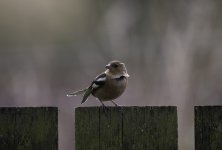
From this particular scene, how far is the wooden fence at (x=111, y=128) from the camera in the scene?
3627 mm

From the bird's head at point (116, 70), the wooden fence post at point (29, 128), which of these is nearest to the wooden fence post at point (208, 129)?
the wooden fence post at point (29, 128)

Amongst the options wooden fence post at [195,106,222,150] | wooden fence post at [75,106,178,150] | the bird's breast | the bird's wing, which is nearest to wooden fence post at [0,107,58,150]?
wooden fence post at [75,106,178,150]

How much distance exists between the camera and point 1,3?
15664 mm

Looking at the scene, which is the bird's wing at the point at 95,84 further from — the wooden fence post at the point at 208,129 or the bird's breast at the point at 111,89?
the wooden fence post at the point at 208,129

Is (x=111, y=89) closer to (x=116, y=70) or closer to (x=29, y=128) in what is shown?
(x=116, y=70)

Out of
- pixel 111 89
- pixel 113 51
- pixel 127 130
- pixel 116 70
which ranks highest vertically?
pixel 113 51

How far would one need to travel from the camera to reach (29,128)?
3637mm

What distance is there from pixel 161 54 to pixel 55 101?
1755mm

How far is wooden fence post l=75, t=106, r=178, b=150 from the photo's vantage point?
366 centimetres

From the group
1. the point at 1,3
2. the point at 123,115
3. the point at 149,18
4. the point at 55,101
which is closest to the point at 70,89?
the point at 55,101

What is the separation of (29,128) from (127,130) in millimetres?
409

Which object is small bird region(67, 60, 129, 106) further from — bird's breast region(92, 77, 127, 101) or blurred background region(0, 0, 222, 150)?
blurred background region(0, 0, 222, 150)

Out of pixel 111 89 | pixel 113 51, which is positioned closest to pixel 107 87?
pixel 111 89

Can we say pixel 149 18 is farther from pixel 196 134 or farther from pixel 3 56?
pixel 196 134
